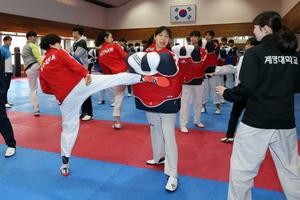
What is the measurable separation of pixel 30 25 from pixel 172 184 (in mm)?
12612

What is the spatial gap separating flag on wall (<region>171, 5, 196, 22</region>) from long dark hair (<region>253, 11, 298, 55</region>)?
14470 millimetres

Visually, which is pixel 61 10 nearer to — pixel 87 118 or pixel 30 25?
pixel 30 25

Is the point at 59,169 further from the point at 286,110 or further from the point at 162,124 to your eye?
the point at 286,110

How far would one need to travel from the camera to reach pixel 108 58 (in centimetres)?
429

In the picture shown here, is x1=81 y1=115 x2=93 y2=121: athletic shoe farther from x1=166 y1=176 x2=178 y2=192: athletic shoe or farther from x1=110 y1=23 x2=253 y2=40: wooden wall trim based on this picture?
x1=110 y1=23 x2=253 y2=40: wooden wall trim

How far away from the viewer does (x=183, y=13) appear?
608 inches

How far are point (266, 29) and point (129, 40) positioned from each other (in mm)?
16301

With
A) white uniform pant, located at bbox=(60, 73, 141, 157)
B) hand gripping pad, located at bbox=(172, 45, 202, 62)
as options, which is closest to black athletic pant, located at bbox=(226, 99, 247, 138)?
hand gripping pad, located at bbox=(172, 45, 202, 62)

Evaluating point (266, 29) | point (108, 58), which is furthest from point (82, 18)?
point (266, 29)

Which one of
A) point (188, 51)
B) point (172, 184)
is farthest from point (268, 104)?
point (188, 51)

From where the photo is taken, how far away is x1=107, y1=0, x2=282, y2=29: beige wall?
14.3 meters

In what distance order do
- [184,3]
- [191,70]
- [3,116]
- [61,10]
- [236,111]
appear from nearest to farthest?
[3,116] → [236,111] → [191,70] → [61,10] → [184,3]

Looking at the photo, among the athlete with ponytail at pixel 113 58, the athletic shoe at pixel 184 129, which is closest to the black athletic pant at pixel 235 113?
the athletic shoe at pixel 184 129

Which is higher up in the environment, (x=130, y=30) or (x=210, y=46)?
(x=130, y=30)
